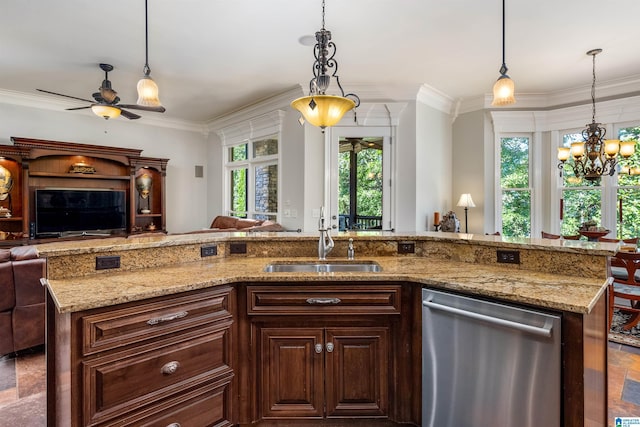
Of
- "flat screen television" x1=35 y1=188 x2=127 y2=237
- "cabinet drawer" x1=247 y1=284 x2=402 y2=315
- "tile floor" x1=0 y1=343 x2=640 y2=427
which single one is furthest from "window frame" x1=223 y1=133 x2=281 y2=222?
"cabinet drawer" x1=247 y1=284 x2=402 y2=315

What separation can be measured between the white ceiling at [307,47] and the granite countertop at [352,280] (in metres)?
2.27

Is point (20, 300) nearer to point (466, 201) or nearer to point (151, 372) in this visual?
point (151, 372)

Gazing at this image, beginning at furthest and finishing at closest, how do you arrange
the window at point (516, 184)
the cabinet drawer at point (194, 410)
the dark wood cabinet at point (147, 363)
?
the window at point (516, 184) → the cabinet drawer at point (194, 410) → the dark wood cabinet at point (147, 363)

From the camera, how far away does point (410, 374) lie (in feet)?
6.16

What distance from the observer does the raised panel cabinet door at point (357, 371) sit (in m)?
1.88

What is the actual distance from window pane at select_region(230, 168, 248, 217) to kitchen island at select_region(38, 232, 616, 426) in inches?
165

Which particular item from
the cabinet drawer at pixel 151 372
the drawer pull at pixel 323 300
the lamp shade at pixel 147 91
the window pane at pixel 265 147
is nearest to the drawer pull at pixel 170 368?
the cabinet drawer at pixel 151 372

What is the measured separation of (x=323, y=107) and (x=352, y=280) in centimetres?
109

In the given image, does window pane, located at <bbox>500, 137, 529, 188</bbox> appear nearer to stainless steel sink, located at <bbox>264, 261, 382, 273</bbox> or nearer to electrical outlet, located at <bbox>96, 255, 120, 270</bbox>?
stainless steel sink, located at <bbox>264, 261, 382, 273</bbox>

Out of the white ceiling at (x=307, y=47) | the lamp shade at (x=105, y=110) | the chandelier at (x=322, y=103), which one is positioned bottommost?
the chandelier at (x=322, y=103)

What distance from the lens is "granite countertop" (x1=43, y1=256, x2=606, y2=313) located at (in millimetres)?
1450

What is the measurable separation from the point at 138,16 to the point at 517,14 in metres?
3.40

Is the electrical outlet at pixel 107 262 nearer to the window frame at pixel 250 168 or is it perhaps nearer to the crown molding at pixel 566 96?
the window frame at pixel 250 168

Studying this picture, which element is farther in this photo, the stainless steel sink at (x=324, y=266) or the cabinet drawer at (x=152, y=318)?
the stainless steel sink at (x=324, y=266)
